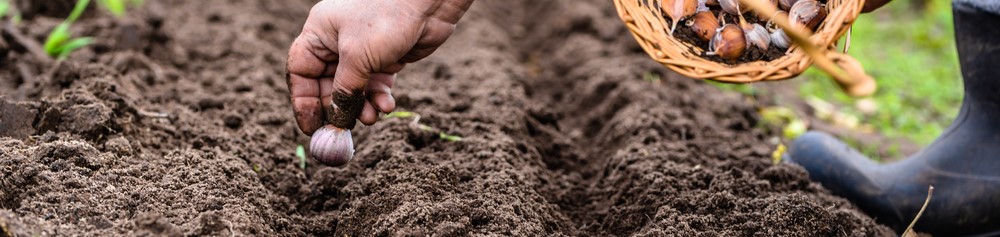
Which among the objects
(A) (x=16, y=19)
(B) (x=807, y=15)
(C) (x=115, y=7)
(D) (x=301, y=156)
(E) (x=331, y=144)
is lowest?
(C) (x=115, y=7)

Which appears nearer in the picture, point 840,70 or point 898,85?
point 840,70

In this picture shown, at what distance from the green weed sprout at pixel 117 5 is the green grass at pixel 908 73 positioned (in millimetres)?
3185

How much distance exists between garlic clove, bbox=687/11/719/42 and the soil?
0.45m

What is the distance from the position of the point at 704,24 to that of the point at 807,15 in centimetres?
24

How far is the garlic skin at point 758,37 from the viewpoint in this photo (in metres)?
2.04

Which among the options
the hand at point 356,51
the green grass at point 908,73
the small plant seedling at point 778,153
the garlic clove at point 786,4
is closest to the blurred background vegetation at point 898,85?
the green grass at point 908,73

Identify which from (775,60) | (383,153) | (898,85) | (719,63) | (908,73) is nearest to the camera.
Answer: (775,60)

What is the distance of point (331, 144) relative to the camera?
7.18 ft

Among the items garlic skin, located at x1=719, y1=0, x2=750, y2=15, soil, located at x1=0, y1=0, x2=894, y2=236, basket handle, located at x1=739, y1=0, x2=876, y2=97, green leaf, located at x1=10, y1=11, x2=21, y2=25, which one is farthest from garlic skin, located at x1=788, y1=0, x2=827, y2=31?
green leaf, located at x1=10, y1=11, x2=21, y2=25

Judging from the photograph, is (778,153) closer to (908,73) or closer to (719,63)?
(719,63)

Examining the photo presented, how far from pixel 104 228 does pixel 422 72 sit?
6.50ft

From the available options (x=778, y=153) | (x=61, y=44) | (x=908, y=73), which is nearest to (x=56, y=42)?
(x=61, y=44)

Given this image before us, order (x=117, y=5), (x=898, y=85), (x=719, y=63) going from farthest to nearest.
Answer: (x=898, y=85) < (x=117, y=5) < (x=719, y=63)

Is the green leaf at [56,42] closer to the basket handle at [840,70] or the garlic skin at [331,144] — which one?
the garlic skin at [331,144]
